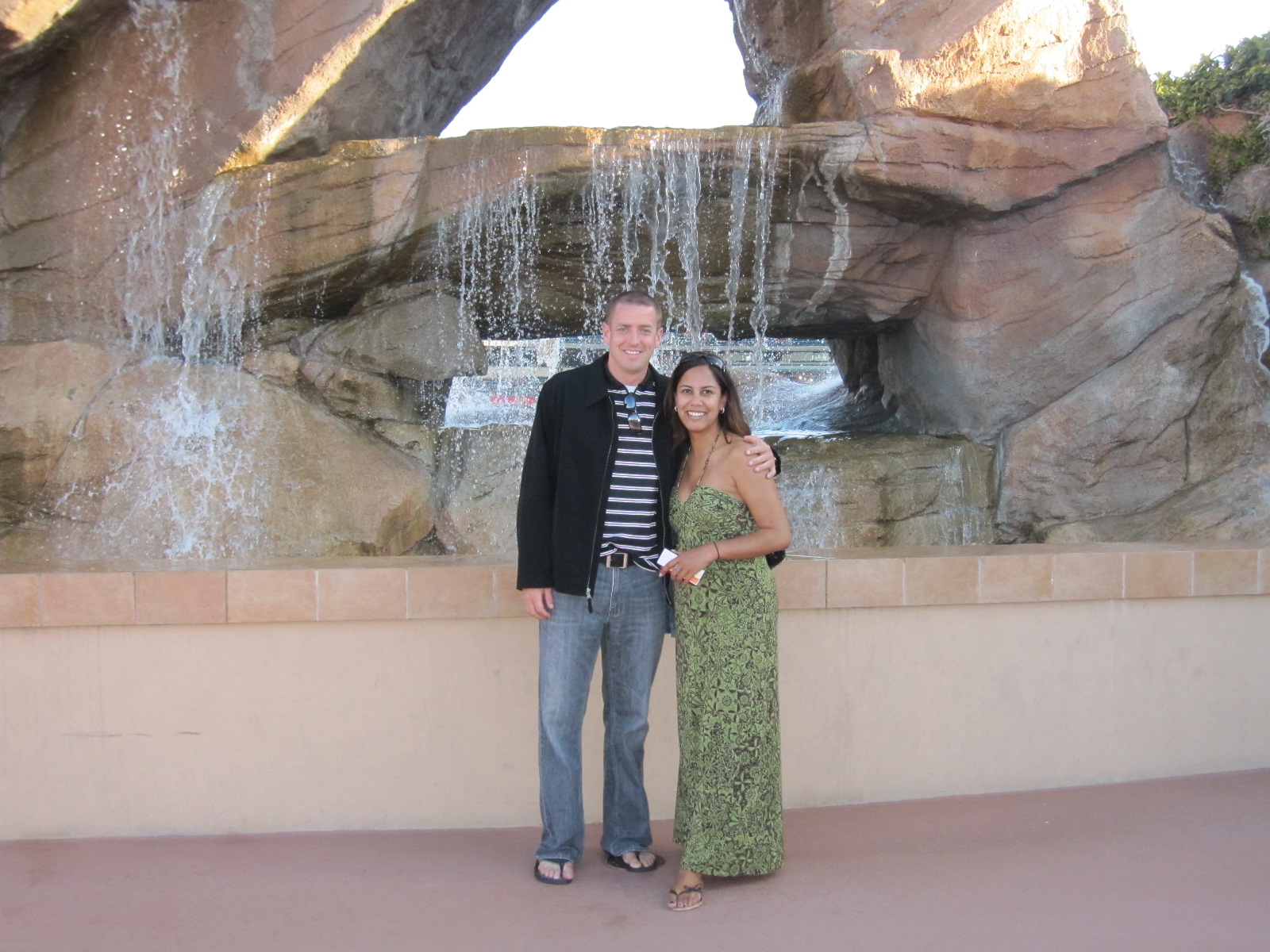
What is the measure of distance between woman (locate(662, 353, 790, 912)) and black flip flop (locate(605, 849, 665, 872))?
0.74ft

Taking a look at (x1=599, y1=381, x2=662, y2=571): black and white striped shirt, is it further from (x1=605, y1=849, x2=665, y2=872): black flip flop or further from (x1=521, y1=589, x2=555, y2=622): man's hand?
(x1=605, y1=849, x2=665, y2=872): black flip flop

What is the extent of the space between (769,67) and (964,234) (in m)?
2.31

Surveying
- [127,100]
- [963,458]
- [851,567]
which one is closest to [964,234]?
[963,458]

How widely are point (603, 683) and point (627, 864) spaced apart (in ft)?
1.68

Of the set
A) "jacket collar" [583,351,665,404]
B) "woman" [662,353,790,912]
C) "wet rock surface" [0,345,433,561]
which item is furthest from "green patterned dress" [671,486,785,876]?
"wet rock surface" [0,345,433,561]

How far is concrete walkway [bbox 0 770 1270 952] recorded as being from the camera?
2766 mm

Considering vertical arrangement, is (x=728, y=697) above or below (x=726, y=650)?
below

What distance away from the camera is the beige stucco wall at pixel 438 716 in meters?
3.37

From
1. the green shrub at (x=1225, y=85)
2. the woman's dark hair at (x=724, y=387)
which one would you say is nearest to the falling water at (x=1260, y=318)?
the green shrub at (x=1225, y=85)

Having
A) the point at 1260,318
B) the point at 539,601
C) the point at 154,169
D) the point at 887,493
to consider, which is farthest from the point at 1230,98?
the point at 539,601

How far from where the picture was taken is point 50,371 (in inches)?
273

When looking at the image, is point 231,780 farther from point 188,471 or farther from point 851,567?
point 188,471

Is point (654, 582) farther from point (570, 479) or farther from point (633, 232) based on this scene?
point (633, 232)

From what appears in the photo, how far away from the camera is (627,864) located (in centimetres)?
317
